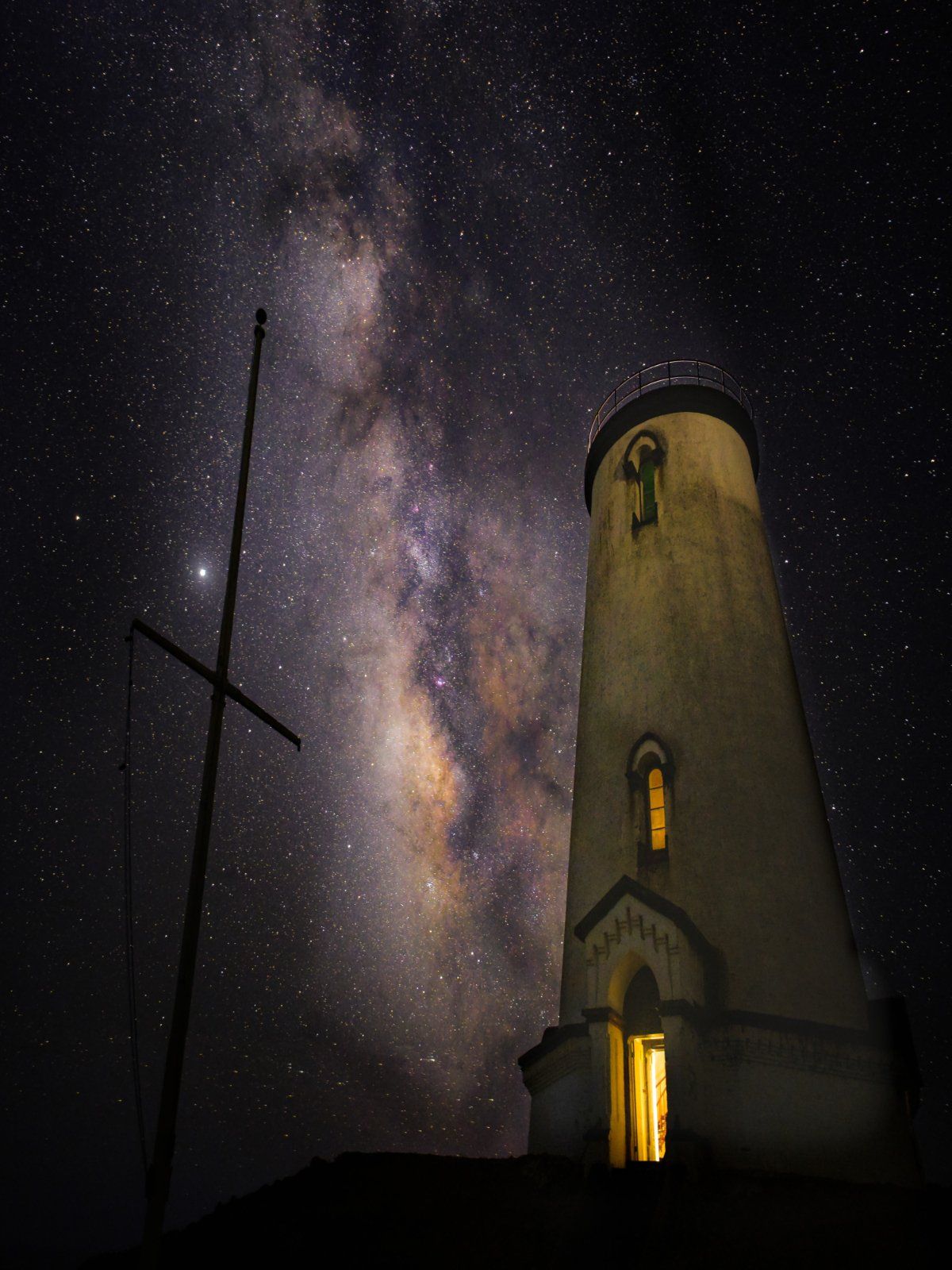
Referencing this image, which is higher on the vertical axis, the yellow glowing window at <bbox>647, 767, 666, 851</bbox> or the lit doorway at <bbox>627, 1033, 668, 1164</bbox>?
the yellow glowing window at <bbox>647, 767, 666, 851</bbox>

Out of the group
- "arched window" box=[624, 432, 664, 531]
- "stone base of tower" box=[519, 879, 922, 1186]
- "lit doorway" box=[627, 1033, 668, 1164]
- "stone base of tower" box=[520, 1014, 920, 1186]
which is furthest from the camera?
"arched window" box=[624, 432, 664, 531]

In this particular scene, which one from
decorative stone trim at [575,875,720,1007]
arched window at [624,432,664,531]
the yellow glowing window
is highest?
arched window at [624,432,664,531]

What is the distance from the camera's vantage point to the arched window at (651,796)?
1538cm

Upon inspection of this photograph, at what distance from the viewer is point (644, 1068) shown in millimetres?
14422

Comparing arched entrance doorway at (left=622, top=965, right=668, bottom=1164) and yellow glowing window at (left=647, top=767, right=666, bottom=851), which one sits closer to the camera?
arched entrance doorway at (left=622, top=965, right=668, bottom=1164)

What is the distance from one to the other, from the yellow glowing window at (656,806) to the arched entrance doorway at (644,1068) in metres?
2.18

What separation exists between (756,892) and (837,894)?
1.88m

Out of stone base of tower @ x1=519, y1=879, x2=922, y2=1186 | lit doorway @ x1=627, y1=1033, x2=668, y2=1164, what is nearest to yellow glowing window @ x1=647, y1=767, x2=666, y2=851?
stone base of tower @ x1=519, y1=879, x2=922, y2=1186

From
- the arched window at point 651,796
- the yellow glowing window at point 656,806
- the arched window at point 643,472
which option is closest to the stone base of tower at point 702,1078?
the arched window at point 651,796

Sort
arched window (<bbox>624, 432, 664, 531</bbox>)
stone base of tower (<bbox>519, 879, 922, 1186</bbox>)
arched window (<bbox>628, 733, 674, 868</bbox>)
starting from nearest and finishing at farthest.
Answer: stone base of tower (<bbox>519, 879, 922, 1186</bbox>)
arched window (<bbox>628, 733, 674, 868</bbox>)
arched window (<bbox>624, 432, 664, 531</bbox>)

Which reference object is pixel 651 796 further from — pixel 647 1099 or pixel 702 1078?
pixel 647 1099

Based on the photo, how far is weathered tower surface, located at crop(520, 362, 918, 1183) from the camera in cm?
1284

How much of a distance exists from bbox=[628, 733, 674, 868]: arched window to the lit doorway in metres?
2.94

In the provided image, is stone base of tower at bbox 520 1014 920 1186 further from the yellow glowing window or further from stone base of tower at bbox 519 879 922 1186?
the yellow glowing window
